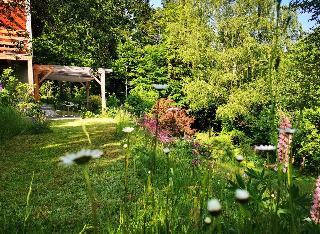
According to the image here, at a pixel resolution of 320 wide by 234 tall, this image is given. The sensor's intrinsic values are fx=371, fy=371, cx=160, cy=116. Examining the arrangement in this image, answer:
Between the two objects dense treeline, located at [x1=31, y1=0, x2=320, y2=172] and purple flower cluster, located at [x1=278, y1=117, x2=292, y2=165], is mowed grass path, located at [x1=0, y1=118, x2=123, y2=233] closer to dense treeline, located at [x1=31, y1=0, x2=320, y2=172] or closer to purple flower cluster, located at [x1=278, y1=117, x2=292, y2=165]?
purple flower cluster, located at [x1=278, y1=117, x2=292, y2=165]

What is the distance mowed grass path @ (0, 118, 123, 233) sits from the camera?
12.9ft

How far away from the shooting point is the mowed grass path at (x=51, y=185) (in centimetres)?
393

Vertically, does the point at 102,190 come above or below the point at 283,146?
below

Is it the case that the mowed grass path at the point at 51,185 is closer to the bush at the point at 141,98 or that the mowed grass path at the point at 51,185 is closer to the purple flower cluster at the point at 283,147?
the purple flower cluster at the point at 283,147

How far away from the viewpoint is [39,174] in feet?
20.9

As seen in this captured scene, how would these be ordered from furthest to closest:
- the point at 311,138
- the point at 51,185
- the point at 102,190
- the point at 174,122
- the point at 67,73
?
the point at 67,73 → the point at 311,138 → the point at 174,122 → the point at 51,185 → the point at 102,190

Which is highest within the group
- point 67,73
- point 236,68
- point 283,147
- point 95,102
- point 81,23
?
point 81,23

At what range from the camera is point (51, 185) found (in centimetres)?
565

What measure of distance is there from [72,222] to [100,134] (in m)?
7.40

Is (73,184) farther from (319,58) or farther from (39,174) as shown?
(319,58)

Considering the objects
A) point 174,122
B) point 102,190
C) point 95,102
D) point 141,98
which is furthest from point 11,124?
point 95,102

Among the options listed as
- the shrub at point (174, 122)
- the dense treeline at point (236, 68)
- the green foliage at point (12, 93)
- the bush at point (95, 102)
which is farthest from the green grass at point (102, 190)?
the bush at point (95, 102)

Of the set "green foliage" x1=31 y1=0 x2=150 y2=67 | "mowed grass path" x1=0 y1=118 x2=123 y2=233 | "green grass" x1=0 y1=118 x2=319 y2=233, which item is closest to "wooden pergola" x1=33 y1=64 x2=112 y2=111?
"green foliage" x1=31 y1=0 x2=150 y2=67

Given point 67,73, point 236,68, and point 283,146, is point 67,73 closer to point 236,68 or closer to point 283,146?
point 236,68
